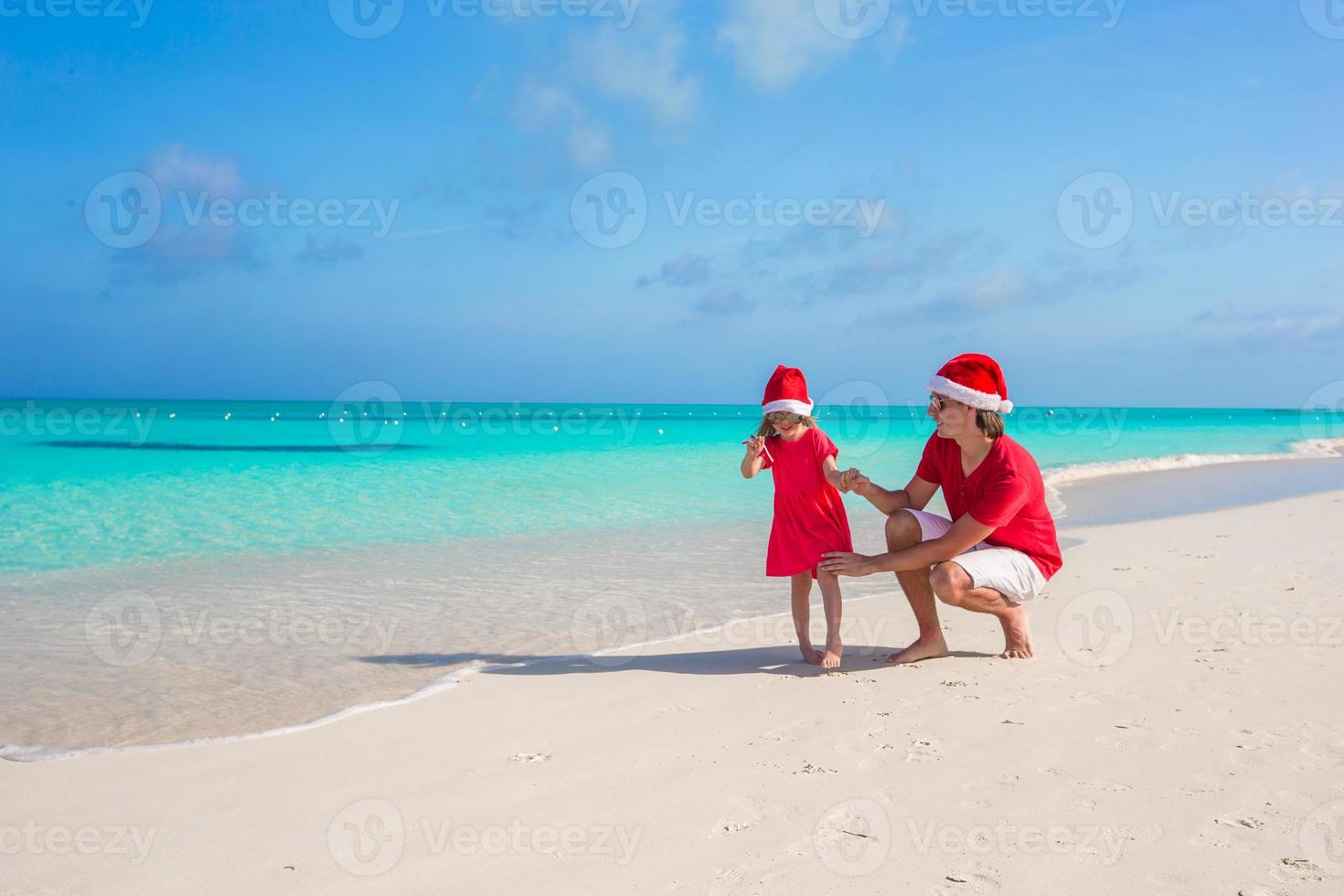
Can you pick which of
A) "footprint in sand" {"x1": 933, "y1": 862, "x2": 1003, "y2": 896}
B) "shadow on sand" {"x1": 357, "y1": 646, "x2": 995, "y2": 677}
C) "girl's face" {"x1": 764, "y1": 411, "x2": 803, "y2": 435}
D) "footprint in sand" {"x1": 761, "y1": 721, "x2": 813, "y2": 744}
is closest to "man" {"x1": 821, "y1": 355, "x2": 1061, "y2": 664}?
"shadow on sand" {"x1": 357, "y1": 646, "x2": 995, "y2": 677}

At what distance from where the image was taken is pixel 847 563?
4.36 metres

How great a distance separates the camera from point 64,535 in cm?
966

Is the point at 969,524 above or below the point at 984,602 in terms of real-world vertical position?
above

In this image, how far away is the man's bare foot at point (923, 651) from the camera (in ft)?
15.1

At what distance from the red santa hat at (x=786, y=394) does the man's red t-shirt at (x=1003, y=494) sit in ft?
2.19

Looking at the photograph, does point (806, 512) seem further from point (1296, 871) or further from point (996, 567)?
point (1296, 871)

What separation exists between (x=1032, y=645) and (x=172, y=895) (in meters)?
3.91

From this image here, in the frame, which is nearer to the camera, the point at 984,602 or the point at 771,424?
the point at 984,602

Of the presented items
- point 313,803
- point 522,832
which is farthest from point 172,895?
point 522,832

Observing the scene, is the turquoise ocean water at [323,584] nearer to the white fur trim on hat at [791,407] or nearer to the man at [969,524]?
the man at [969,524]

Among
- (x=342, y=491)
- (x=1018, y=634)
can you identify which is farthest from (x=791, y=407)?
(x=342, y=491)

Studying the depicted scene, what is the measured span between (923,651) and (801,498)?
3.23 feet

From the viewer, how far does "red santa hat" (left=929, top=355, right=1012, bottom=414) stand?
4309 millimetres

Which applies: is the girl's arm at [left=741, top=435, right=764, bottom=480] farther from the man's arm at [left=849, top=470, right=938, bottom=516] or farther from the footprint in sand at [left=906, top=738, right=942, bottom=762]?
the footprint in sand at [left=906, top=738, right=942, bottom=762]
